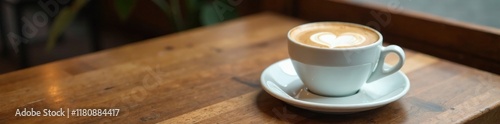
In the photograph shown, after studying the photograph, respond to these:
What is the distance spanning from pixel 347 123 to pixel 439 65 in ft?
0.89

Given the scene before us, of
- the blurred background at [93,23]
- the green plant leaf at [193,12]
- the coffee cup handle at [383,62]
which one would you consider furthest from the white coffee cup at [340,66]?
the green plant leaf at [193,12]

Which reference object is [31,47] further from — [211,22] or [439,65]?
[439,65]

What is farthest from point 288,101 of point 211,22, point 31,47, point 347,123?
point 31,47

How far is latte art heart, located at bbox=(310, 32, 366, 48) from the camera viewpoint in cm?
62

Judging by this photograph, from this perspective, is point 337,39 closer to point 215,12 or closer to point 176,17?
point 215,12

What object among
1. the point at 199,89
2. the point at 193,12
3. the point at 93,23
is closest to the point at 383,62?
the point at 199,89

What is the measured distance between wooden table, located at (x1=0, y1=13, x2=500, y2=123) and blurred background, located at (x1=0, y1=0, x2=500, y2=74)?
1.07ft

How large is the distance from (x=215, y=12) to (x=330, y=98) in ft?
1.97

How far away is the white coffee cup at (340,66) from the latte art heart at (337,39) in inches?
0.9

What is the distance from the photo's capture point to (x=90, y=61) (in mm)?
814

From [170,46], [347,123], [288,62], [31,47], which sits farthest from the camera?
[31,47]

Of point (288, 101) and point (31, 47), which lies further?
point (31, 47)

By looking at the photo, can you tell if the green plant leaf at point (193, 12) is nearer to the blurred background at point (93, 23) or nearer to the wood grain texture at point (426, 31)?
the blurred background at point (93, 23)

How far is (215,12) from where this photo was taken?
3.93ft
